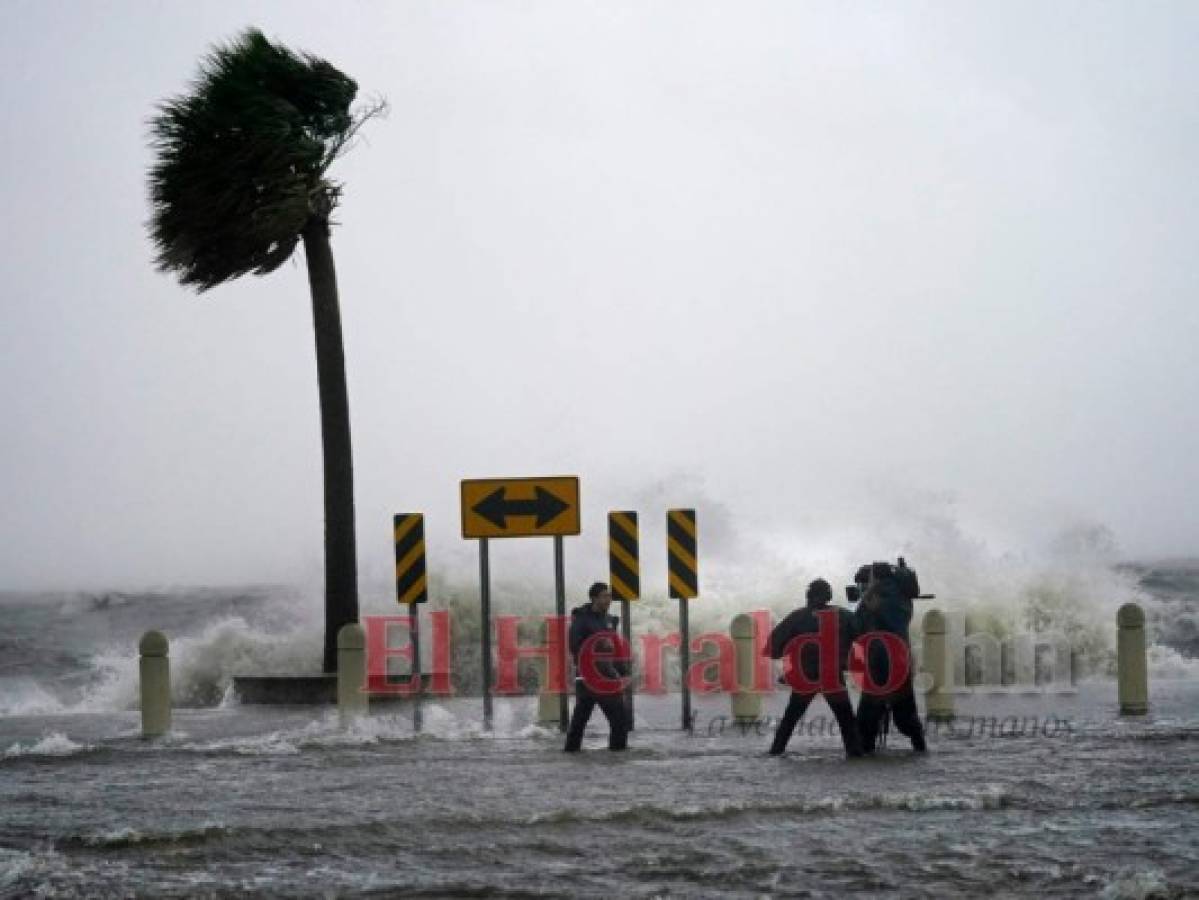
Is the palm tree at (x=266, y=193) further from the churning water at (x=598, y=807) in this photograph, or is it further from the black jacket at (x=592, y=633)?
the black jacket at (x=592, y=633)

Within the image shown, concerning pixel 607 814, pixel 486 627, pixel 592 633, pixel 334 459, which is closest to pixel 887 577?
pixel 592 633

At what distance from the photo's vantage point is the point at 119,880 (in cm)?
1069

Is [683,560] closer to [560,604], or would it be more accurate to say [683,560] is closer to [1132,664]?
[560,604]

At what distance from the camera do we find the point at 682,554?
1942 cm

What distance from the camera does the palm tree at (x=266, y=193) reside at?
25.2m

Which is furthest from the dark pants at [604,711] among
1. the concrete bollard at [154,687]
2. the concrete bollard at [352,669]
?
the concrete bollard at [154,687]

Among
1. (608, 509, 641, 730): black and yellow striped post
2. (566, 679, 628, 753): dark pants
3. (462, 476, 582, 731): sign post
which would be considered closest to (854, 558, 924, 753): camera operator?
(566, 679, 628, 753): dark pants

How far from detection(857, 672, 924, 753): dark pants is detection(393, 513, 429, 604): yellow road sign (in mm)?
5081

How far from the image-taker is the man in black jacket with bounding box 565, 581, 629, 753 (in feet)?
55.1

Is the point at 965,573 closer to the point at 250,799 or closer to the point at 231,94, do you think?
the point at 231,94

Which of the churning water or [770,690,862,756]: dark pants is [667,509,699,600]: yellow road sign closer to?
the churning water

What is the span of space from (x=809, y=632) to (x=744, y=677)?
3.45 metres

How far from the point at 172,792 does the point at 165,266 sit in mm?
12767

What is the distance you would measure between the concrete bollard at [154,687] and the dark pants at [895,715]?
6.80 metres
